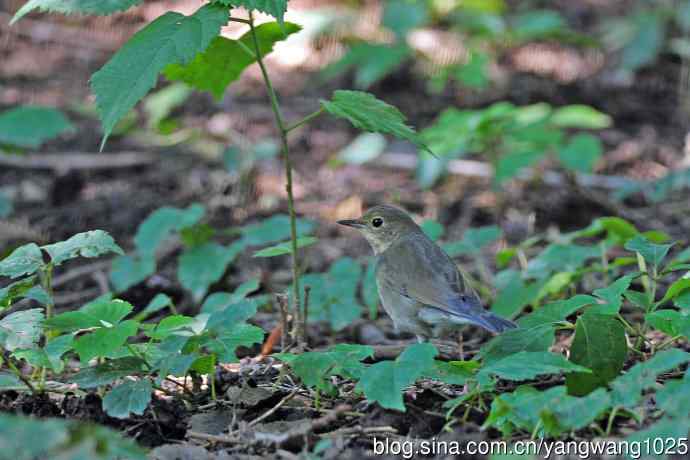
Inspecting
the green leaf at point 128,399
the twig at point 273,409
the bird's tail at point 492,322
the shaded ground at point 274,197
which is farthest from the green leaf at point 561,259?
the green leaf at point 128,399

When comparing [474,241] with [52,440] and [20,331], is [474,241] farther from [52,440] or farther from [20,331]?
[52,440]

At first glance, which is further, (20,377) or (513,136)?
(513,136)

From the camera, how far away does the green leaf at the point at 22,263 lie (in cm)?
342

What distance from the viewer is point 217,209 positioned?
662cm

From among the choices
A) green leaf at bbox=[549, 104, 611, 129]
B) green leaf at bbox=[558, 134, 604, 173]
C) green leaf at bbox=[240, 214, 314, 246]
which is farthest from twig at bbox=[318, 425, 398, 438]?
green leaf at bbox=[549, 104, 611, 129]

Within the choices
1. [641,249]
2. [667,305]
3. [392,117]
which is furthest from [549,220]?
[392,117]

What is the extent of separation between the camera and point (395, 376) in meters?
2.96

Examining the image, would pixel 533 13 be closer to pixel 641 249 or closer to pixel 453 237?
pixel 453 237

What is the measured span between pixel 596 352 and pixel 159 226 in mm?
2586

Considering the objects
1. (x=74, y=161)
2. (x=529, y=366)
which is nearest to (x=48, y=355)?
(x=529, y=366)

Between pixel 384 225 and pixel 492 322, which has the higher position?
pixel 384 225

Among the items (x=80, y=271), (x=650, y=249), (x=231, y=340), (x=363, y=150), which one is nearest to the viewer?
(x=231, y=340)

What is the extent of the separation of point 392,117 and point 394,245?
1.39m

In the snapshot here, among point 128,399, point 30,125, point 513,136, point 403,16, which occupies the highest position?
point 403,16
